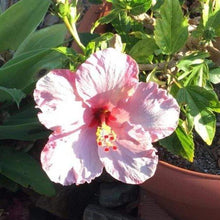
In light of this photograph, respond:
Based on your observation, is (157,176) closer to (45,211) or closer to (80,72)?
(80,72)

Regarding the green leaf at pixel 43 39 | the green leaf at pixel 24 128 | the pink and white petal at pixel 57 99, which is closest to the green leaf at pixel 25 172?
the green leaf at pixel 24 128

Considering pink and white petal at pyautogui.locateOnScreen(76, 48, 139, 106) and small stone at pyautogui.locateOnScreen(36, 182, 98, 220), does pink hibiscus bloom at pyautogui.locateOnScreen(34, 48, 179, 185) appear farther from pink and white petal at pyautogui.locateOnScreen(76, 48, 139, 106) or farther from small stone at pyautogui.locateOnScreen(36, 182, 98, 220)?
small stone at pyautogui.locateOnScreen(36, 182, 98, 220)

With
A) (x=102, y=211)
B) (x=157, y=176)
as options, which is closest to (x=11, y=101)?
(x=102, y=211)

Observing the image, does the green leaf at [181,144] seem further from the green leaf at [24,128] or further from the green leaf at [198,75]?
the green leaf at [24,128]

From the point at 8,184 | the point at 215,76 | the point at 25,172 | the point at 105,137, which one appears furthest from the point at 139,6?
the point at 8,184

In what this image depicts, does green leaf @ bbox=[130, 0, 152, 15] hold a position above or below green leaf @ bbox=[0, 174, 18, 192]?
above

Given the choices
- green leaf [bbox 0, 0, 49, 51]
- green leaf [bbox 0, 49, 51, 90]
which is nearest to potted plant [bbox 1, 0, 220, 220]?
green leaf [bbox 0, 49, 51, 90]

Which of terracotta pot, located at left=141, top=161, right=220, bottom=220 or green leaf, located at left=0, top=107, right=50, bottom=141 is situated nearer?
terracotta pot, located at left=141, top=161, right=220, bottom=220
